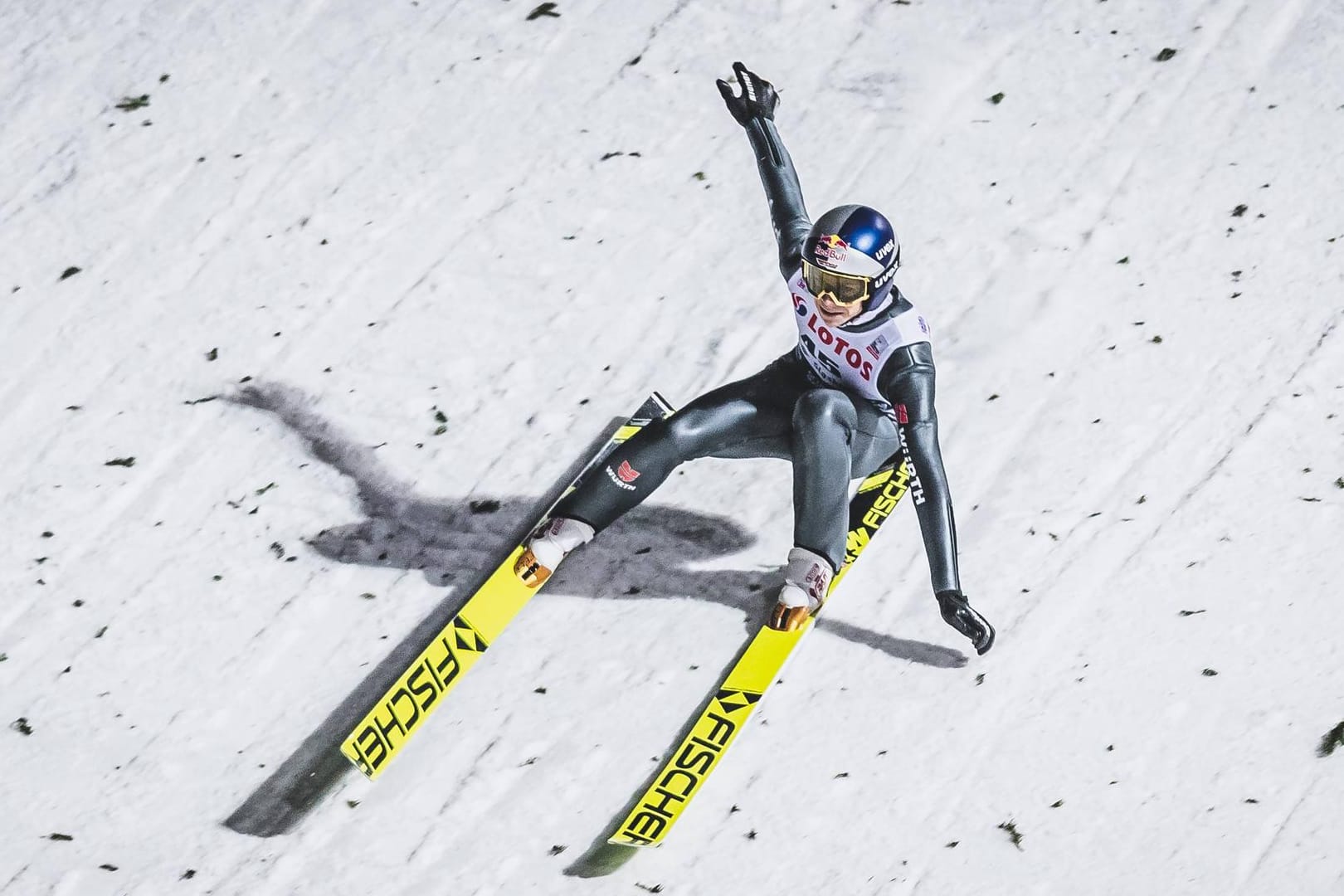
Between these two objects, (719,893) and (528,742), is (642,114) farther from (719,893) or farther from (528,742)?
(719,893)

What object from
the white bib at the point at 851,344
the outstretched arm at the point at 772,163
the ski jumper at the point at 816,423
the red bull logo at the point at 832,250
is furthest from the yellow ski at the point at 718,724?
the outstretched arm at the point at 772,163

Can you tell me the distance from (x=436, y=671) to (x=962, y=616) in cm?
137

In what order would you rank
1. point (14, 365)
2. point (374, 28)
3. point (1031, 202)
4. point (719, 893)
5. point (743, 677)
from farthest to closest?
point (374, 28) < point (1031, 202) < point (14, 365) < point (743, 677) < point (719, 893)

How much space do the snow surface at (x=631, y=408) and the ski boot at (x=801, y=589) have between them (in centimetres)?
19

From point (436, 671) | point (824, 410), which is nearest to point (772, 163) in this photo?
point (824, 410)

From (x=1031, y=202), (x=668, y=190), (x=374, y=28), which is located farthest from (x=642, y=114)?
(x=1031, y=202)

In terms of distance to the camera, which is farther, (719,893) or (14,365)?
(14,365)

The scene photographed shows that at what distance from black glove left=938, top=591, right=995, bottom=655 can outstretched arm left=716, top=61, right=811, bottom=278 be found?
93 centimetres

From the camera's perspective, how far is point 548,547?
3816mm

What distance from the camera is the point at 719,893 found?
3568 millimetres

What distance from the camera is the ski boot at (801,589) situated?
3.66m

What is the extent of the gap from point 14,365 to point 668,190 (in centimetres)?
221

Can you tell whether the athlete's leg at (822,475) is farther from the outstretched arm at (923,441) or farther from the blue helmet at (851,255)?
the blue helmet at (851,255)

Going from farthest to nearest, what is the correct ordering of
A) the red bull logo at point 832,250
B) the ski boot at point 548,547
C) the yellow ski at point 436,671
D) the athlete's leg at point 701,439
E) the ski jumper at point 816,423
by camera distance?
the ski boot at point 548,547
the athlete's leg at point 701,439
the yellow ski at point 436,671
the ski jumper at point 816,423
the red bull logo at point 832,250
